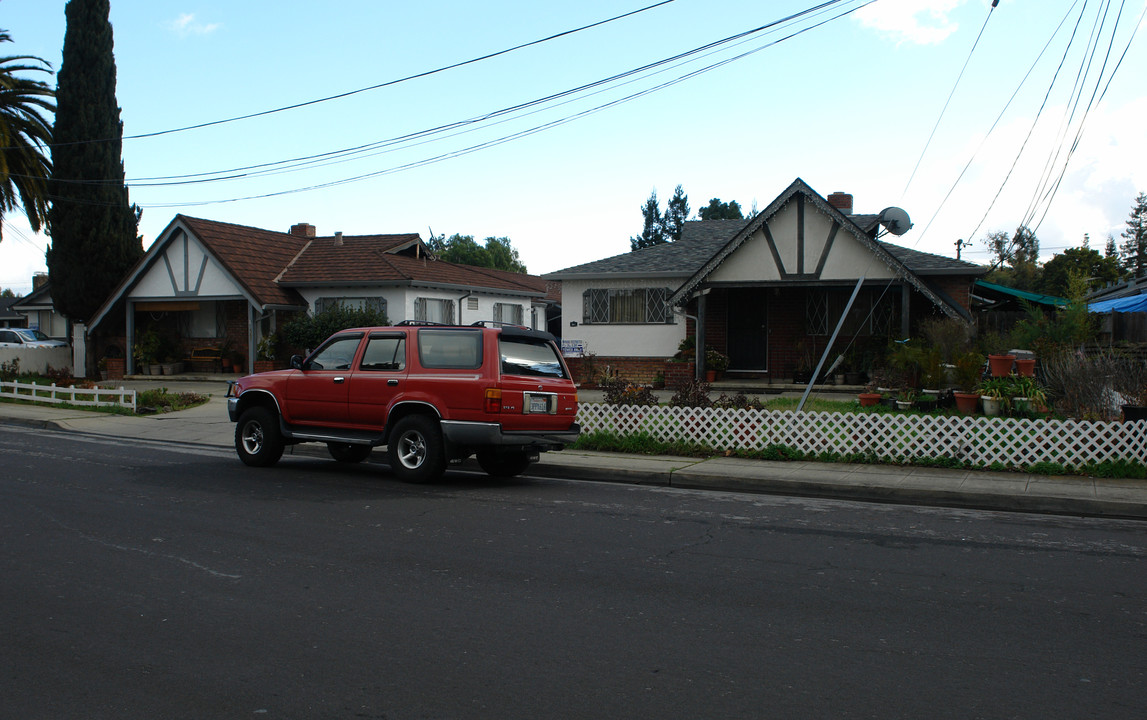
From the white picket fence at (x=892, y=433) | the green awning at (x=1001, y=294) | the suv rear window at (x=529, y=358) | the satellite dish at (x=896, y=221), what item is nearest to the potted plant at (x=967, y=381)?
the white picket fence at (x=892, y=433)

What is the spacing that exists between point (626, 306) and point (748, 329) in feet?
11.6

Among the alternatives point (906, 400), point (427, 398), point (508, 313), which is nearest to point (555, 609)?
point (427, 398)

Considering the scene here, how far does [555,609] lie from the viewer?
5852 mm

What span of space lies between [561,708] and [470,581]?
232cm

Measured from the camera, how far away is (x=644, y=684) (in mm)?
4594

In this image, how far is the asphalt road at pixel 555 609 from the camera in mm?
4449

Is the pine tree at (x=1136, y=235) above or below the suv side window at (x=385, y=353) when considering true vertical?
above

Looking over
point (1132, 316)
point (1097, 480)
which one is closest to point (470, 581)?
point (1097, 480)

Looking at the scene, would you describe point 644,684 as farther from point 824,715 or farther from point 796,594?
point 796,594

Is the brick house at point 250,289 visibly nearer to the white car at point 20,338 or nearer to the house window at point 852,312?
the white car at point 20,338

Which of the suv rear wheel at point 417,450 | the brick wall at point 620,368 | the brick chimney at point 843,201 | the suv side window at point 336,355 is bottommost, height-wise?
the suv rear wheel at point 417,450

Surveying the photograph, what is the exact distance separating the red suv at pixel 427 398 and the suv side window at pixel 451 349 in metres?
0.01

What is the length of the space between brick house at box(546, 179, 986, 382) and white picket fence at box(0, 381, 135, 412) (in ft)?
35.9

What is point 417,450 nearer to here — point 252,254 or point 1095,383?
point 1095,383
